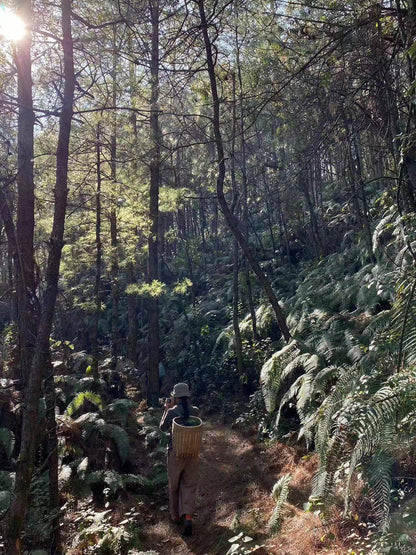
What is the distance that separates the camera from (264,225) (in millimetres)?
26219

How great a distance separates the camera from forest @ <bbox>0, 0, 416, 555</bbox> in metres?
4.15

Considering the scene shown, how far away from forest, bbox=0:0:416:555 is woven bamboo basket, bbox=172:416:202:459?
0.98m

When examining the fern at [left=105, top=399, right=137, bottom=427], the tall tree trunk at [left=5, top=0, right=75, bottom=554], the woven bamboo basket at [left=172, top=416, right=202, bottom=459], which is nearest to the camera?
the tall tree trunk at [left=5, top=0, right=75, bottom=554]

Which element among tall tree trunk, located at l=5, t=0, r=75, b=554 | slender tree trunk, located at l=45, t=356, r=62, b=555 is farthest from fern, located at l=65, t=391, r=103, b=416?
tall tree trunk, located at l=5, t=0, r=75, b=554

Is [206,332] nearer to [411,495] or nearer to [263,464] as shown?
[263,464]

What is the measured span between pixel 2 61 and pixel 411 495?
678 centimetres

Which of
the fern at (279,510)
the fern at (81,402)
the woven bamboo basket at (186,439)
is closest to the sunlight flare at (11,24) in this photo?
the woven bamboo basket at (186,439)

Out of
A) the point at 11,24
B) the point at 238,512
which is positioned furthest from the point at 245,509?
the point at 11,24

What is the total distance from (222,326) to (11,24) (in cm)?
1144

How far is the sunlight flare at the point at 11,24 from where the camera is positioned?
4.79 meters

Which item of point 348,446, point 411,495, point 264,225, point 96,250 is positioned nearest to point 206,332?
point 96,250

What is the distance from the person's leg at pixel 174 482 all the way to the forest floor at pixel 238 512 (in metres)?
0.17

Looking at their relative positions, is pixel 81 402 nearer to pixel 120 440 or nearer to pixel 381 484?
pixel 120 440

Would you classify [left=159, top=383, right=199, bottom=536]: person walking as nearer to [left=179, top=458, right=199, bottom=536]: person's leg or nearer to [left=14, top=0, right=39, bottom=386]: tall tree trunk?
[left=179, top=458, right=199, bottom=536]: person's leg
